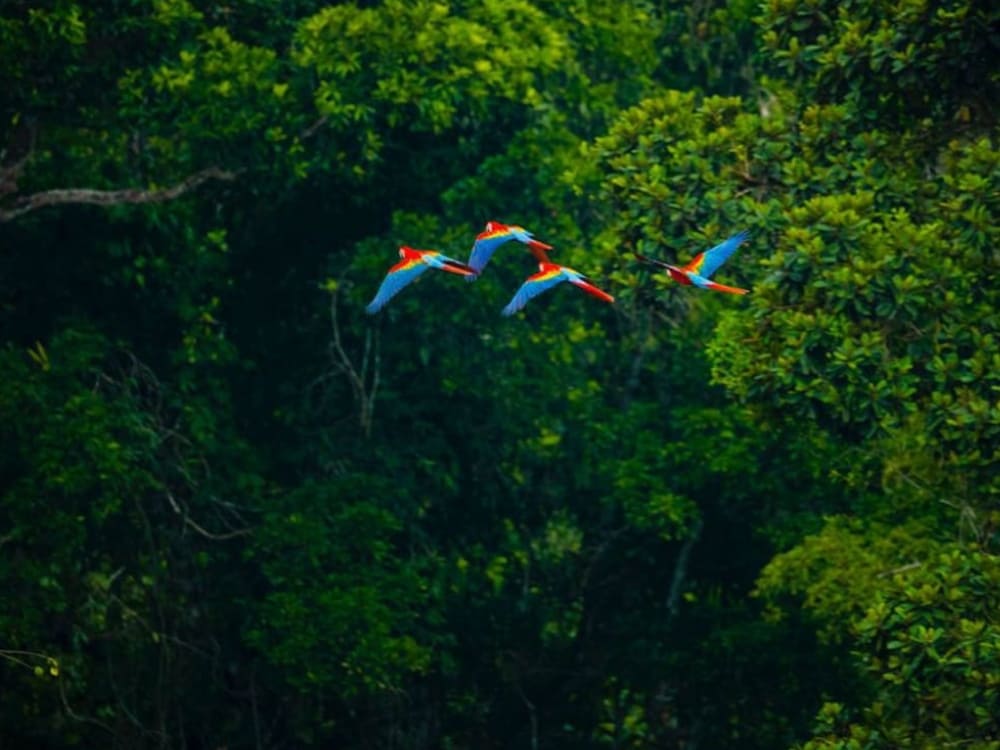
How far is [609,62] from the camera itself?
17797 millimetres

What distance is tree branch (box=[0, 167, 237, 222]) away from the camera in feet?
49.8

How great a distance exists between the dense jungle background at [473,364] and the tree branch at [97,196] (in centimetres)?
4

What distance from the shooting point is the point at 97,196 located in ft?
50.2

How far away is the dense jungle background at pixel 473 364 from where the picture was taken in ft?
42.1

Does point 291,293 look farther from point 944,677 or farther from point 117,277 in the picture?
point 944,677

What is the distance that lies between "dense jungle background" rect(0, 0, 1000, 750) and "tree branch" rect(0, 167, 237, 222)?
0.04 metres

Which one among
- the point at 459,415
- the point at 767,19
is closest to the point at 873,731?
the point at 767,19

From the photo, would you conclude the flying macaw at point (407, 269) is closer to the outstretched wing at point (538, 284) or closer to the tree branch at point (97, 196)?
the outstretched wing at point (538, 284)

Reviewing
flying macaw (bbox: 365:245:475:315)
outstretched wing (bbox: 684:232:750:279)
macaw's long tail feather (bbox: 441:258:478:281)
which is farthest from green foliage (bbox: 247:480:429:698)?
macaw's long tail feather (bbox: 441:258:478:281)

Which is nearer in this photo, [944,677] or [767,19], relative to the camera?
[944,677]

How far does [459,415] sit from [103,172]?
321 centimetres

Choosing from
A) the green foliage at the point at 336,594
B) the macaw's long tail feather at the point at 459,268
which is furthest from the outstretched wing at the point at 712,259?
the green foliage at the point at 336,594

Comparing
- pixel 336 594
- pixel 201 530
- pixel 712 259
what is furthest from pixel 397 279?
pixel 201 530

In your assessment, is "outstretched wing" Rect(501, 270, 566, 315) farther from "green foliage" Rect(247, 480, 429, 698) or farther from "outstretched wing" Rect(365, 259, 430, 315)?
"green foliage" Rect(247, 480, 429, 698)
